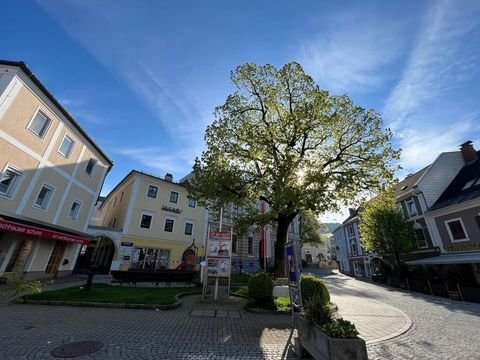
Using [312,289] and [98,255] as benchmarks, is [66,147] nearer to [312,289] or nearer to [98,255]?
[98,255]

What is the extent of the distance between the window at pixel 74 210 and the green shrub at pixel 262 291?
17223 mm

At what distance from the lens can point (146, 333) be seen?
6.44 metres

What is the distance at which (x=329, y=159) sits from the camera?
15586 millimetres

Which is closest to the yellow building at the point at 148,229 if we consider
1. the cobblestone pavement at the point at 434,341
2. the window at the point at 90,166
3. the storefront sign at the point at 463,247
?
the window at the point at 90,166

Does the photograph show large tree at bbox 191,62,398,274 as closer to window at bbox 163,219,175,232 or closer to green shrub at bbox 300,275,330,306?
green shrub at bbox 300,275,330,306

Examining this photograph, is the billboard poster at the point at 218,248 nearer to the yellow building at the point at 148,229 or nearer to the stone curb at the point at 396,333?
the stone curb at the point at 396,333

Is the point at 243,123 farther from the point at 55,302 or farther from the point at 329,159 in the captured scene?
the point at 55,302

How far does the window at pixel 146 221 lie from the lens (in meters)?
26.3

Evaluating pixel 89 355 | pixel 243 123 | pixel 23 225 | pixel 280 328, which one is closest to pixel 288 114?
pixel 243 123

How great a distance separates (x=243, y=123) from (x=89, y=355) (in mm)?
13727

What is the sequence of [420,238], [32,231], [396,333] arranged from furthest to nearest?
1. [420,238]
2. [32,231]
3. [396,333]

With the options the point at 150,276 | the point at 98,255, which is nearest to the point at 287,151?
the point at 150,276

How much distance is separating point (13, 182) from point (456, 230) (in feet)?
114

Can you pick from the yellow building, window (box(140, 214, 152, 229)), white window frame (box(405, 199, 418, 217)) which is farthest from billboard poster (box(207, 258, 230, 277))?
white window frame (box(405, 199, 418, 217))
